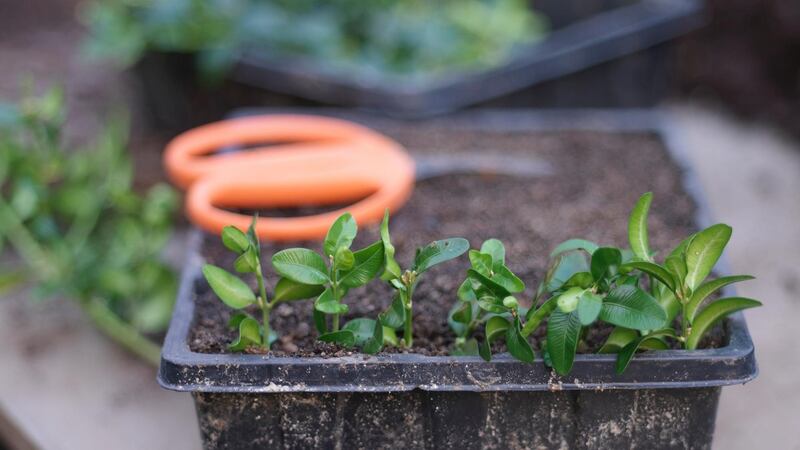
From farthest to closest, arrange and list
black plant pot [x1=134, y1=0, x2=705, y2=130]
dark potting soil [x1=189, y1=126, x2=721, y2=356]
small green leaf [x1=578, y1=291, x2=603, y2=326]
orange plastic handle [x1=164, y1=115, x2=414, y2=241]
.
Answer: black plant pot [x1=134, y1=0, x2=705, y2=130], orange plastic handle [x1=164, y1=115, x2=414, y2=241], dark potting soil [x1=189, y1=126, x2=721, y2=356], small green leaf [x1=578, y1=291, x2=603, y2=326]

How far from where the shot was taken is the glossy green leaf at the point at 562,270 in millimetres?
617

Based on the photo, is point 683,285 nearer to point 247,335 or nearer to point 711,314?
point 711,314

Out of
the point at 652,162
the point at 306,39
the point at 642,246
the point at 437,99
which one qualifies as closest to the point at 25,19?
the point at 306,39

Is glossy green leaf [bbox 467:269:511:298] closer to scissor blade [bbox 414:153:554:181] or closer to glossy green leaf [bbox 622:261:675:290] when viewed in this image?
glossy green leaf [bbox 622:261:675:290]

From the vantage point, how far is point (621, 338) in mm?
599

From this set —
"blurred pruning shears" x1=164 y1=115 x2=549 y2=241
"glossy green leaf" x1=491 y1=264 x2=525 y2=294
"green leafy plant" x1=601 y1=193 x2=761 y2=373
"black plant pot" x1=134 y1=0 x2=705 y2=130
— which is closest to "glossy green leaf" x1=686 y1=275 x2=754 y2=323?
"green leafy plant" x1=601 y1=193 x2=761 y2=373

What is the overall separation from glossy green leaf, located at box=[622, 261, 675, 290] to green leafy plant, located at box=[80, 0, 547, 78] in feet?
2.82

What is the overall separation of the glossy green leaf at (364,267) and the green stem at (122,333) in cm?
41

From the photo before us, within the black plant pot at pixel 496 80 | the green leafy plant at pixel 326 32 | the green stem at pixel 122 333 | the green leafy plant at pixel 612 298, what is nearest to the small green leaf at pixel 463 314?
the green leafy plant at pixel 612 298

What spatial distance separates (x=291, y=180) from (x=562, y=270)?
0.33 m

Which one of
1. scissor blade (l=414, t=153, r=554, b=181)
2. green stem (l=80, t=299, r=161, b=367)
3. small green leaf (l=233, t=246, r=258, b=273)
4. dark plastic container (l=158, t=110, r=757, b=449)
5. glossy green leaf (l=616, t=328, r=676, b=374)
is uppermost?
small green leaf (l=233, t=246, r=258, b=273)

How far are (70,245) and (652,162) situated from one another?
0.64 meters

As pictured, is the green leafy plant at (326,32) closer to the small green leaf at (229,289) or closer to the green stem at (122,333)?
Result: the green stem at (122,333)

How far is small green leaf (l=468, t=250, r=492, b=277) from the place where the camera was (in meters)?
0.58
